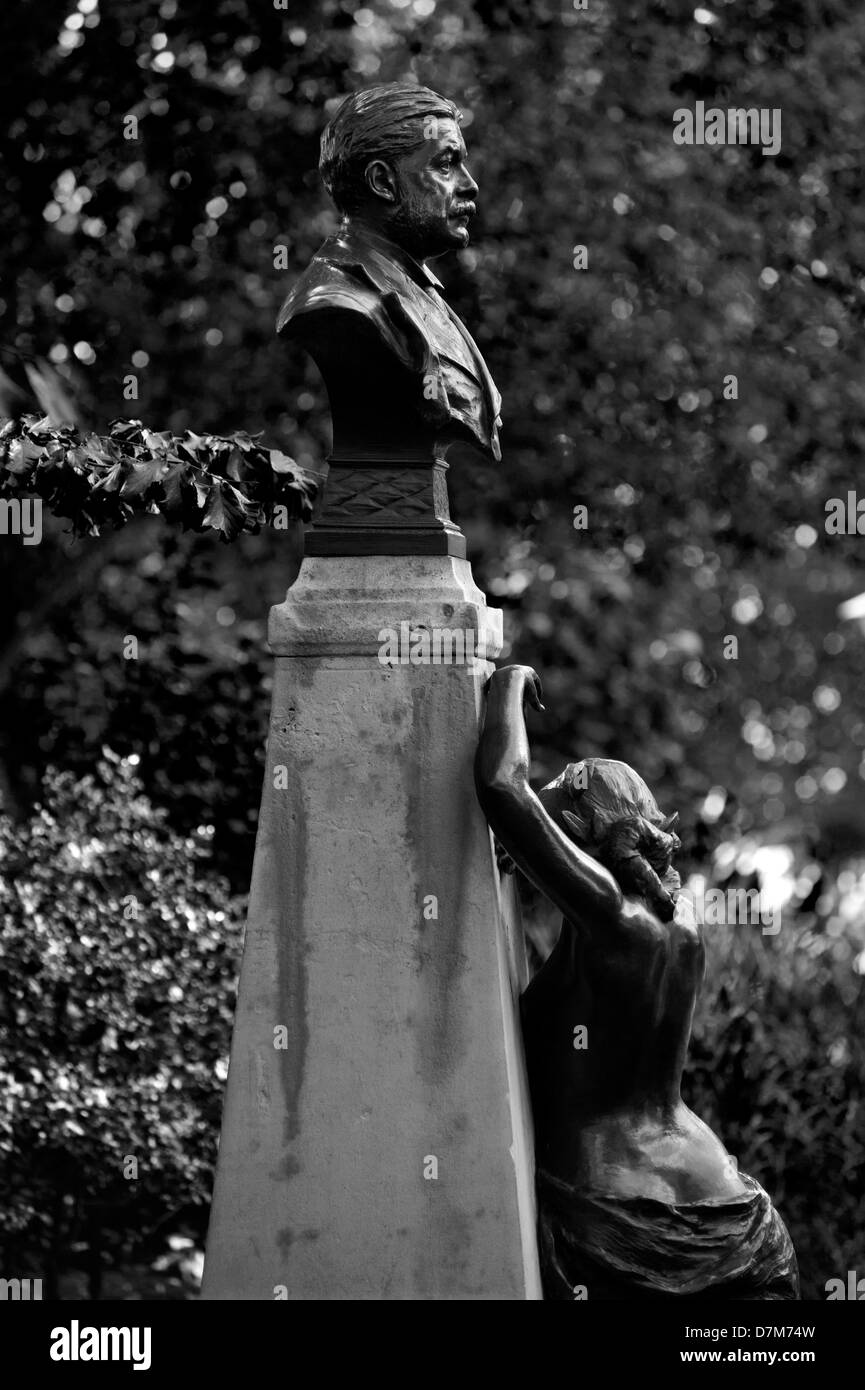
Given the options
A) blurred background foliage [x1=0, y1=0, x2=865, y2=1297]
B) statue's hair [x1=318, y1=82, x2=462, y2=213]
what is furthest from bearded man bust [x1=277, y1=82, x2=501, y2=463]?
blurred background foliage [x1=0, y1=0, x2=865, y2=1297]

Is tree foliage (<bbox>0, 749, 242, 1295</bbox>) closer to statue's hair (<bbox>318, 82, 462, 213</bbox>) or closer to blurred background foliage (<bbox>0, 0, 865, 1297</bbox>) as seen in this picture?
blurred background foliage (<bbox>0, 0, 865, 1297</bbox>)

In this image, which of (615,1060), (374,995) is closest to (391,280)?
(374,995)

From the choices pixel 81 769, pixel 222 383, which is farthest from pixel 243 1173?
pixel 222 383

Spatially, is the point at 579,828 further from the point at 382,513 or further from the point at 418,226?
the point at 418,226

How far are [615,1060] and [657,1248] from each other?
0.48m

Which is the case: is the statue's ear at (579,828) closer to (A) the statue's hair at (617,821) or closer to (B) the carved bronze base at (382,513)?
(A) the statue's hair at (617,821)

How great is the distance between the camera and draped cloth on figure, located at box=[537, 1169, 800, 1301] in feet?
16.5

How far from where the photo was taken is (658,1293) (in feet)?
16.5

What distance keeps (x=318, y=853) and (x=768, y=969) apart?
416 centimetres

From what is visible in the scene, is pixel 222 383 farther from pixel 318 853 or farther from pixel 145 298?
pixel 318 853

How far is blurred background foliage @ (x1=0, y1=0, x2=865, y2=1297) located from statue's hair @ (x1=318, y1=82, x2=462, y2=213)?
15.2 feet

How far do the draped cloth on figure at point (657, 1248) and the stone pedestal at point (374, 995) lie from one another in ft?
0.34

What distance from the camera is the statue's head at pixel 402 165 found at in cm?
525

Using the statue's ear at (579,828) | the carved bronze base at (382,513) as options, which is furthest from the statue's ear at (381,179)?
the statue's ear at (579,828)
